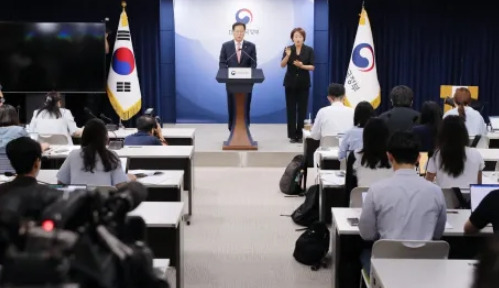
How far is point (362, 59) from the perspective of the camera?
9953 mm

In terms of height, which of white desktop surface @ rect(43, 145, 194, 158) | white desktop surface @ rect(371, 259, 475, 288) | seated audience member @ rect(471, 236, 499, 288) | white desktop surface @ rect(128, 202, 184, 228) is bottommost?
white desktop surface @ rect(371, 259, 475, 288)

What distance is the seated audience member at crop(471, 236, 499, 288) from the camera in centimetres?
128

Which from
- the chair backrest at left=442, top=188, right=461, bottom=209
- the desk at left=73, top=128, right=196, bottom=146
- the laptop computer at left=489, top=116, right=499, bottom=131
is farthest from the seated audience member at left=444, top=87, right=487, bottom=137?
the desk at left=73, top=128, right=196, bottom=146

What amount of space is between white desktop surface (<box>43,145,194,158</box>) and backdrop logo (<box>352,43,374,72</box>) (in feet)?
14.3

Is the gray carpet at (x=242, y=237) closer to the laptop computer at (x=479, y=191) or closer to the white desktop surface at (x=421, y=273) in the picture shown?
the laptop computer at (x=479, y=191)

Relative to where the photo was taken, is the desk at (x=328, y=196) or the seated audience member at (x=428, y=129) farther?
the seated audience member at (x=428, y=129)

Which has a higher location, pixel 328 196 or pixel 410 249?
pixel 410 249

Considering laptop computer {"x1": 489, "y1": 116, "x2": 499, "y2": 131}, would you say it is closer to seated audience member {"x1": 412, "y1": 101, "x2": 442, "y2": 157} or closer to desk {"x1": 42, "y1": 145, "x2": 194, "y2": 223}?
seated audience member {"x1": 412, "y1": 101, "x2": 442, "y2": 157}

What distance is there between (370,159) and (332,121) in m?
2.26

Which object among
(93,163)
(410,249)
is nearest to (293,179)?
(93,163)

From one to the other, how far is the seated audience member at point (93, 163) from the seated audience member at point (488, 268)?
3.13 meters

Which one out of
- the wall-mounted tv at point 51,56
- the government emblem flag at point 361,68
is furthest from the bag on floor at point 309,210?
the wall-mounted tv at point 51,56

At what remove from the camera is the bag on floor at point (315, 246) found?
484 cm

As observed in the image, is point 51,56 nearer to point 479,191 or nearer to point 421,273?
point 479,191
